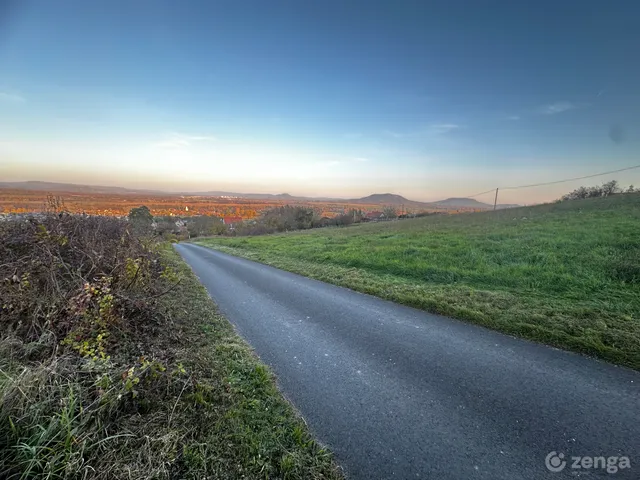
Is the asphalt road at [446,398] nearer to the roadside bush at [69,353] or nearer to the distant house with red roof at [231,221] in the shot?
the roadside bush at [69,353]

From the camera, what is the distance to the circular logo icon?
228 centimetres

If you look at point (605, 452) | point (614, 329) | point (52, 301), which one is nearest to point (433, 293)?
point (614, 329)

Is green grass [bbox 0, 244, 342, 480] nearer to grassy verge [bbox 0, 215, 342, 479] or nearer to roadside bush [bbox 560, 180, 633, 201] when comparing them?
grassy verge [bbox 0, 215, 342, 479]

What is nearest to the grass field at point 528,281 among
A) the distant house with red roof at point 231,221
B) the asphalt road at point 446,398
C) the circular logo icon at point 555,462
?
the asphalt road at point 446,398

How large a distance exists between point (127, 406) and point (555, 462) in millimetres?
3965

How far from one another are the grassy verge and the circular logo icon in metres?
1.83

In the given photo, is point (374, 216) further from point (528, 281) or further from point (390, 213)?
point (528, 281)

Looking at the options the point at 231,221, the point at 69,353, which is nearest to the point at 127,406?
the point at 69,353

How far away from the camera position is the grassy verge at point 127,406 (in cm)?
212

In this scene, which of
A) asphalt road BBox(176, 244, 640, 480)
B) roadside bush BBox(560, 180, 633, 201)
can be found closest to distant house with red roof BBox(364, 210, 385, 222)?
roadside bush BBox(560, 180, 633, 201)

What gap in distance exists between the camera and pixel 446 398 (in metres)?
3.17

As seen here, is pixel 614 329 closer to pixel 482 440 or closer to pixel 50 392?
pixel 482 440

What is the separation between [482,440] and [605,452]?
3.27 ft

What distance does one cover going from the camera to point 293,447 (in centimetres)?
253
